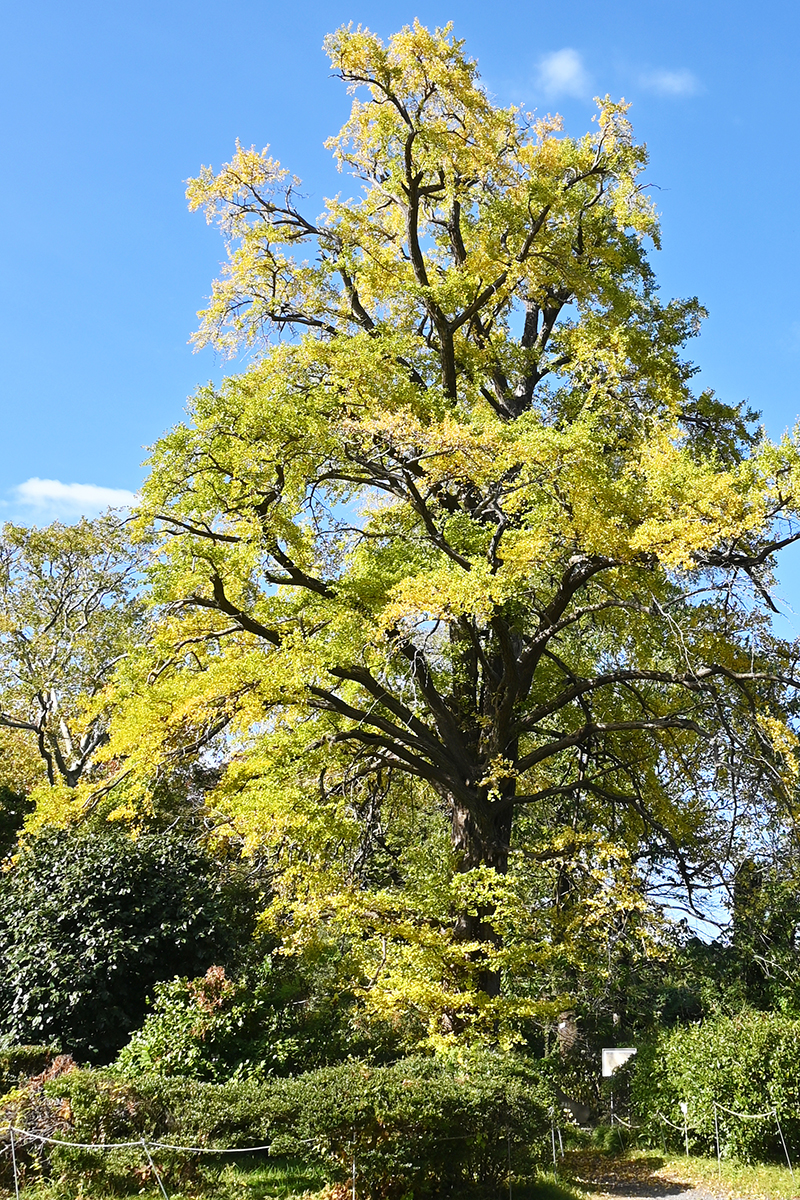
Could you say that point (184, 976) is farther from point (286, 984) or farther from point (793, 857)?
point (793, 857)

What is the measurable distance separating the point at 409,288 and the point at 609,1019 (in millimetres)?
14080

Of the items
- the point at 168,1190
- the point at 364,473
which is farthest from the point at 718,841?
the point at 168,1190

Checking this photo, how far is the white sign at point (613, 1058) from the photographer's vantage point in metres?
15.5

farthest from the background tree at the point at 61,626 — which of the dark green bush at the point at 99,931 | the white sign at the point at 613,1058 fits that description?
the white sign at the point at 613,1058

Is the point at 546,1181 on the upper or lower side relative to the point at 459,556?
lower

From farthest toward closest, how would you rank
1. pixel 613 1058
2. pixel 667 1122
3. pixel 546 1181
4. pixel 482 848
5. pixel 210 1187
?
pixel 613 1058 → pixel 667 1122 → pixel 482 848 → pixel 546 1181 → pixel 210 1187

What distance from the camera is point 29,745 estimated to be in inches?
914

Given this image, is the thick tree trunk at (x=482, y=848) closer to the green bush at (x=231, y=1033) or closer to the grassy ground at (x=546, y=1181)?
the green bush at (x=231, y=1033)

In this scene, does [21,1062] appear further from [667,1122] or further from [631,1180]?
[667,1122]

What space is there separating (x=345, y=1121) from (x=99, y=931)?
196 inches

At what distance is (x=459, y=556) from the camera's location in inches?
390

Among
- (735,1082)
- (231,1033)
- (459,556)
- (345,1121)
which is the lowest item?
(735,1082)

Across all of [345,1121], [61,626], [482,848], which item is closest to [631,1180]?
[482,848]

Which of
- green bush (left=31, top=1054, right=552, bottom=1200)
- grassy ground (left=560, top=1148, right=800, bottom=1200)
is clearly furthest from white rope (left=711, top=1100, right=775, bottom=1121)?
green bush (left=31, top=1054, right=552, bottom=1200)
